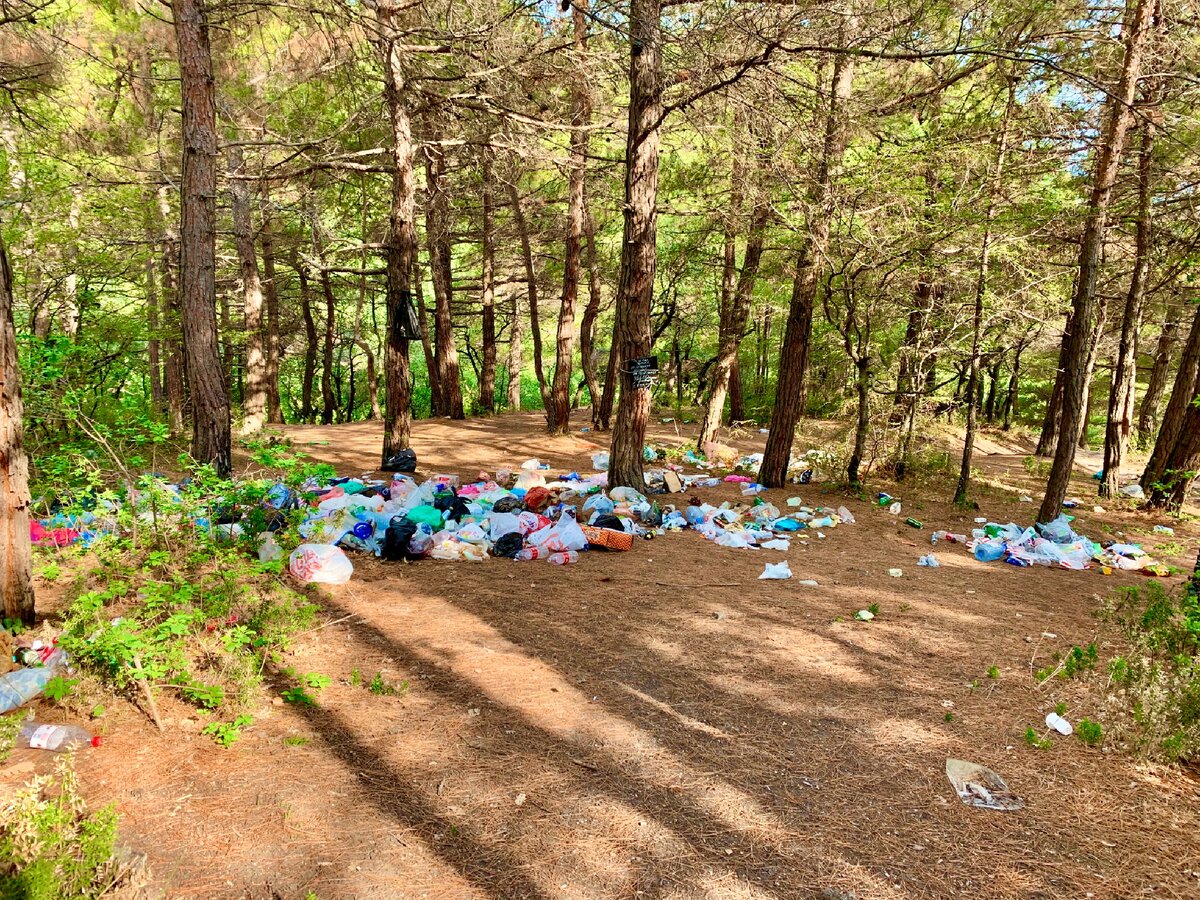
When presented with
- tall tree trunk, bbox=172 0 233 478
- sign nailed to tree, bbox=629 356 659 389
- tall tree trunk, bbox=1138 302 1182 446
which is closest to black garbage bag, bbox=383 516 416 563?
tall tree trunk, bbox=172 0 233 478

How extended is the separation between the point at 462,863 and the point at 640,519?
17.2 ft

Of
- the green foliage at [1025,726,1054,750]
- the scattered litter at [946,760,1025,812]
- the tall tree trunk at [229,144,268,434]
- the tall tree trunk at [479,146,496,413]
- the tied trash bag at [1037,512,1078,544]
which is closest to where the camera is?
the scattered litter at [946,760,1025,812]

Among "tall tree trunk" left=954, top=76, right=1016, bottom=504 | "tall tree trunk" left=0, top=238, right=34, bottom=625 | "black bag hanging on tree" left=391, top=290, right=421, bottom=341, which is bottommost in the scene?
"tall tree trunk" left=0, top=238, right=34, bottom=625

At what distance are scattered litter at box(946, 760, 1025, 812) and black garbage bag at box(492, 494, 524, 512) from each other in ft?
16.3

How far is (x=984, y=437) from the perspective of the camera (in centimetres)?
1748

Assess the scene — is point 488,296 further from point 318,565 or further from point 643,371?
point 318,565

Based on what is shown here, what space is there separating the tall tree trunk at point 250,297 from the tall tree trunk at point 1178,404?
14.1m

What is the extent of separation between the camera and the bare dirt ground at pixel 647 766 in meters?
2.59

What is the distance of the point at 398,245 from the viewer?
8625 mm

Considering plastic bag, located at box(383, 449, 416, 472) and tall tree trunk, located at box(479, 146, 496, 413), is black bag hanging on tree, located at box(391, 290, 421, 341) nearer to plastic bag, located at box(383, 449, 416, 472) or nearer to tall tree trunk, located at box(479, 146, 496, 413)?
plastic bag, located at box(383, 449, 416, 472)

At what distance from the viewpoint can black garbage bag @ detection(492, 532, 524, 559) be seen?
645 cm

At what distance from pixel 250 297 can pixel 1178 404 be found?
1504cm

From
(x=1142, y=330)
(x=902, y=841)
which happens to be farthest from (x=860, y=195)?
(x=1142, y=330)

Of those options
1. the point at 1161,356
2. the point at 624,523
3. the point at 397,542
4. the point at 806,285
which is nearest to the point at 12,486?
the point at 397,542
